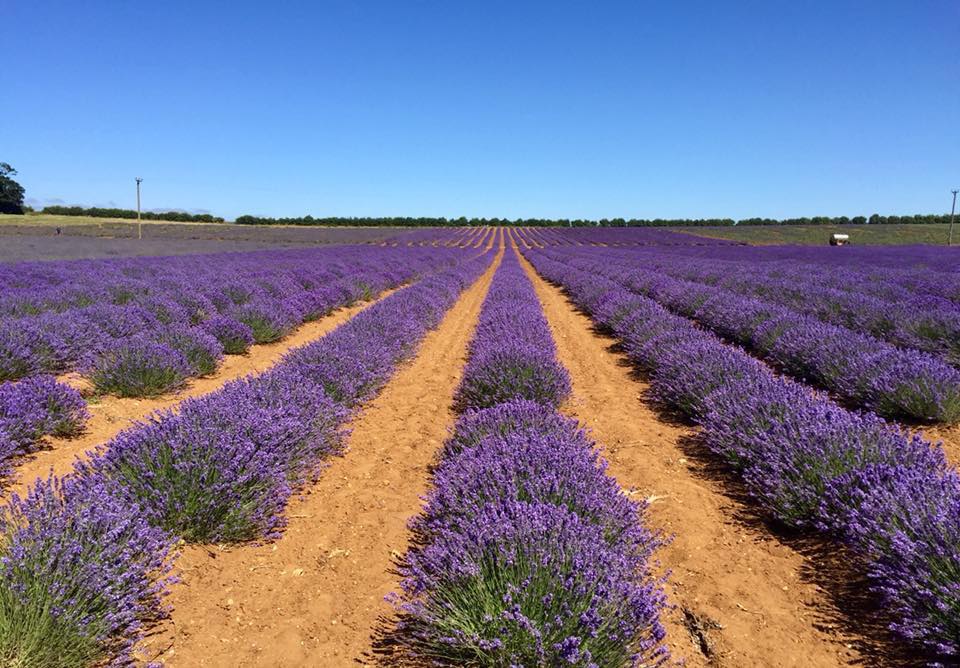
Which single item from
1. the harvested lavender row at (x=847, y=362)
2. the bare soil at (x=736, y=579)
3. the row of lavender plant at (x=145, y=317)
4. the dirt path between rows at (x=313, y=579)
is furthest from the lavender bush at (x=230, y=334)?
the harvested lavender row at (x=847, y=362)

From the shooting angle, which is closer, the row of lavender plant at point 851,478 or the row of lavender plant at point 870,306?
the row of lavender plant at point 851,478

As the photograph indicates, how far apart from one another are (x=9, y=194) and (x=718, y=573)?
107 m

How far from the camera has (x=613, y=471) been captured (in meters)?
3.84

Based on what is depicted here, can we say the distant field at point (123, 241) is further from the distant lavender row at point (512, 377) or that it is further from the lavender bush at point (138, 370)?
the distant lavender row at point (512, 377)

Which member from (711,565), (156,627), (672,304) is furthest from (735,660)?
(672,304)

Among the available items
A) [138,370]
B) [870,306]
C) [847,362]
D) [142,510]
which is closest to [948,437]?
[847,362]

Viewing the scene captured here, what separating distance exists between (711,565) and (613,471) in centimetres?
120

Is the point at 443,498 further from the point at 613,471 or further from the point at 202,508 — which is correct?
the point at 613,471

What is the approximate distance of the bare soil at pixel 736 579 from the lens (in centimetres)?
208

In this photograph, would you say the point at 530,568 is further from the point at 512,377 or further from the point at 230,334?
the point at 230,334

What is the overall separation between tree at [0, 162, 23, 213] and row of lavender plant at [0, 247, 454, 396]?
89.3 m

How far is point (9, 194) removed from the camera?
78.4 metres

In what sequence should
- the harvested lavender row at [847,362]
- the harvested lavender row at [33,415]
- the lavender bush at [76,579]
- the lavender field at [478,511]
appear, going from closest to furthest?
the lavender bush at [76,579] < the lavender field at [478,511] < the harvested lavender row at [33,415] < the harvested lavender row at [847,362]

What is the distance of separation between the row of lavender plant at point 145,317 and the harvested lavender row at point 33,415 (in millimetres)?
1094
